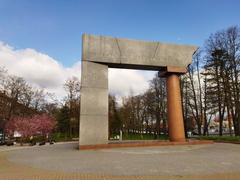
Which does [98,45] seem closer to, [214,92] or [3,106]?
[214,92]

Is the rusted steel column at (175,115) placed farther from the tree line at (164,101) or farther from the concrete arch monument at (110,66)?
the tree line at (164,101)

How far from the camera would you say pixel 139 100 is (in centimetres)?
4791

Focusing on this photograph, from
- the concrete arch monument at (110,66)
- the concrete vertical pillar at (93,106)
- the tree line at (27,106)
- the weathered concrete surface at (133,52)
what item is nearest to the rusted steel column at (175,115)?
the concrete arch monument at (110,66)

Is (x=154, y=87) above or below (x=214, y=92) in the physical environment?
above

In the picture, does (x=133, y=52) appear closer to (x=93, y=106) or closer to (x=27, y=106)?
(x=93, y=106)

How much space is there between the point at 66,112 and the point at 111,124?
9.82 metres

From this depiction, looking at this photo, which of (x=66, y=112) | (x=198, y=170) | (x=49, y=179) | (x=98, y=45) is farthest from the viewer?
(x=66, y=112)

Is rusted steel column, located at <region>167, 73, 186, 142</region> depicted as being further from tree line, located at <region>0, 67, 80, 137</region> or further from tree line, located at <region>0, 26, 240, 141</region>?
tree line, located at <region>0, 67, 80, 137</region>

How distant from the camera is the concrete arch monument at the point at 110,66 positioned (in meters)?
16.4

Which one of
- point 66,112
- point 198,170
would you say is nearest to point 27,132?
point 66,112

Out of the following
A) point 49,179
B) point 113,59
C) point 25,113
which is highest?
point 113,59

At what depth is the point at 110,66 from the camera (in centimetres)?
1833

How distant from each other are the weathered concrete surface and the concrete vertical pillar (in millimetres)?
966

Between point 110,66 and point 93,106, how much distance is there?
3852mm
